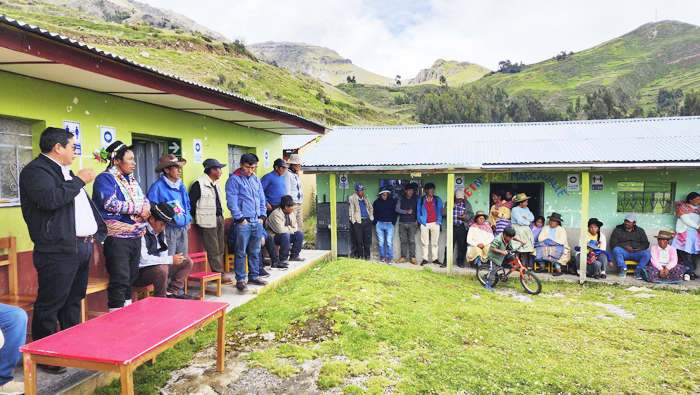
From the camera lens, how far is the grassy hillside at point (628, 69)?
59906 mm

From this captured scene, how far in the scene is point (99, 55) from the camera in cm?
363

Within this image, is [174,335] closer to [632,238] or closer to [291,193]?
[291,193]

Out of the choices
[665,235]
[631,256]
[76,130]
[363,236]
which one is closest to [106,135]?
[76,130]

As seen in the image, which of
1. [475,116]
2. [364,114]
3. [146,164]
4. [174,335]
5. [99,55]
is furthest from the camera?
[364,114]

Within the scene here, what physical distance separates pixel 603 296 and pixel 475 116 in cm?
3915

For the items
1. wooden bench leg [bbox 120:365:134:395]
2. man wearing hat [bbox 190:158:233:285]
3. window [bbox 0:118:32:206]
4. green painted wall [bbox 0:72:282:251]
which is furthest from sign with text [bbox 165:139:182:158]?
wooden bench leg [bbox 120:365:134:395]

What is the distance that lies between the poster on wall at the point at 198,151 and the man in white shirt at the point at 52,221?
3269mm

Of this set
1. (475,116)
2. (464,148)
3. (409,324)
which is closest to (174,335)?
(409,324)

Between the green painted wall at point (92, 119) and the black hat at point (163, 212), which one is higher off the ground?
the green painted wall at point (92, 119)

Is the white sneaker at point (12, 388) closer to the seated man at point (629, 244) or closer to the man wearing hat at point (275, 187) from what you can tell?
the man wearing hat at point (275, 187)

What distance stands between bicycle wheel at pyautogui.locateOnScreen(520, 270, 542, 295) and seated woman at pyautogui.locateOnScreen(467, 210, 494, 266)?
1.30 m

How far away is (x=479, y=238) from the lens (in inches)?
369

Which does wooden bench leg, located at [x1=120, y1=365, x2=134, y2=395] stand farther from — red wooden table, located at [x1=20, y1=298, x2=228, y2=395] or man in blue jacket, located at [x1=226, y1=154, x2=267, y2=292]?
man in blue jacket, located at [x1=226, y1=154, x2=267, y2=292]

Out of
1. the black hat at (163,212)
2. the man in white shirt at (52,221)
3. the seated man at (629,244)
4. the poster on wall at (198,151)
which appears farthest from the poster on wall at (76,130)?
the seated man at (629,244)
